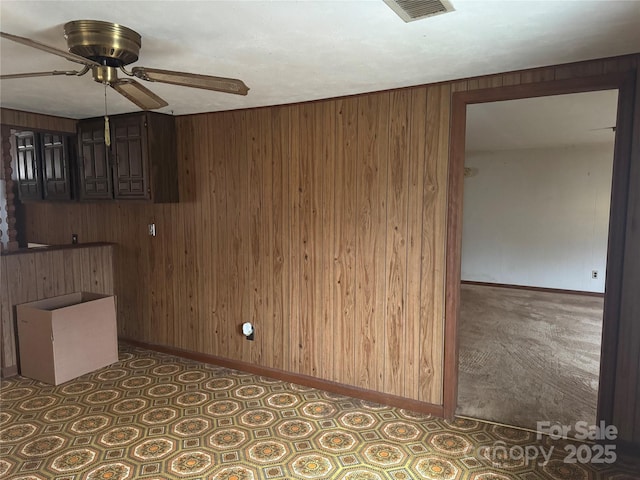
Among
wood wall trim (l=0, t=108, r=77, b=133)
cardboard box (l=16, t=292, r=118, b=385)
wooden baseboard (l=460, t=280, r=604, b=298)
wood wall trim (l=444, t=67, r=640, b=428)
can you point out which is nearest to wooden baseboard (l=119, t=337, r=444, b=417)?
cardboard box (l=16, t=292, r=118, b=385)

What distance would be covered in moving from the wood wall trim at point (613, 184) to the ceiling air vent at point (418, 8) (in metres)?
1.12

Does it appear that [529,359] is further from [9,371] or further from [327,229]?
[9,371]

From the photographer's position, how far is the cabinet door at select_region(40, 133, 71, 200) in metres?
4.08

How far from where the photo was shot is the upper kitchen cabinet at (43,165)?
4090mm

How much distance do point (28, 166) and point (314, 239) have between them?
10.5 ft

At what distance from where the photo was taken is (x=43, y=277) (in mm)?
3801

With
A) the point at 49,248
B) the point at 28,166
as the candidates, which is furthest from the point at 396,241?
the point at 28,166

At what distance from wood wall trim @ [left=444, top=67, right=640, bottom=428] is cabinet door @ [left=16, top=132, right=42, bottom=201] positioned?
4010 millimetres

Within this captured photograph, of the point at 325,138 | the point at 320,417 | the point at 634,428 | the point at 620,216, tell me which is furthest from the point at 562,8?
the point at 320,417

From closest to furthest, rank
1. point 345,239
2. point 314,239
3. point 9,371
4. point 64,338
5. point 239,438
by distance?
point 239,438 → point 345,239 → point 314,239 → point 64,338 → point 9,371

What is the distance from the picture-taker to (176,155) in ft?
12.6

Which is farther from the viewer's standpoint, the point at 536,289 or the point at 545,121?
the point at 536,289

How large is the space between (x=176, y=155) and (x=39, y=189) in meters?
1.63

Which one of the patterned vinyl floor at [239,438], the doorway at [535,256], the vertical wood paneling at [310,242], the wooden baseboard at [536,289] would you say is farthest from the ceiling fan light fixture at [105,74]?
the wooden baseboard at [536,289]
